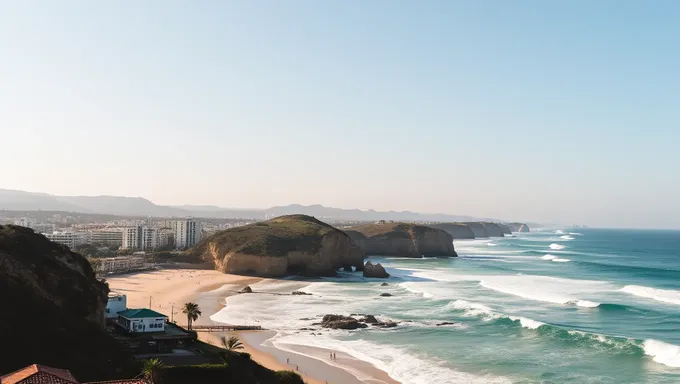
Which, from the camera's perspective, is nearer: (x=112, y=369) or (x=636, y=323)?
(x=112, y=369)

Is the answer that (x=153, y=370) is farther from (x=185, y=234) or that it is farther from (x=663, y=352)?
(x=185, y=234)

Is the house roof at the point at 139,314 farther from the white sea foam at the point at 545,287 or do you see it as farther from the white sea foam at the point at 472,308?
the white sea foam at the point at 545,287

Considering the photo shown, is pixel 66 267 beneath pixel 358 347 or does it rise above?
above

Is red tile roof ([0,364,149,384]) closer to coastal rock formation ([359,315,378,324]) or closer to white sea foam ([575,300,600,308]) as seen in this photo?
coastal rock formation ([359,315,378,324])

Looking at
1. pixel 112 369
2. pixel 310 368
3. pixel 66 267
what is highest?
pixel 66 267

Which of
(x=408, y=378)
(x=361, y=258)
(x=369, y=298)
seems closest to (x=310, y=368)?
(x=408, y=378)

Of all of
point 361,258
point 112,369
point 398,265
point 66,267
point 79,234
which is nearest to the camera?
point 112,369

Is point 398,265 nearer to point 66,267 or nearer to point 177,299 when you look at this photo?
point 177,299
